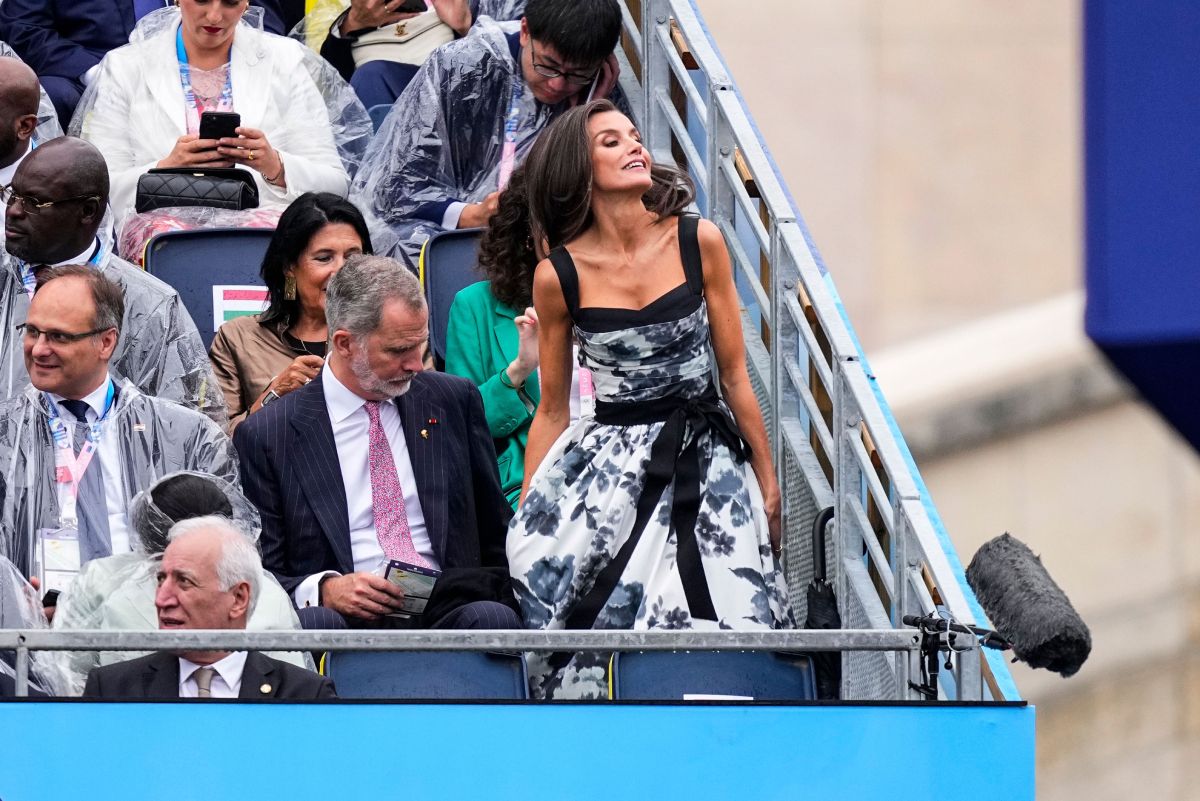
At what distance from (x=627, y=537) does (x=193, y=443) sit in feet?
2.97

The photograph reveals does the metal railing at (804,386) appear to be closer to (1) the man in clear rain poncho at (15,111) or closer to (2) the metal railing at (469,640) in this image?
(2) the metal railing at (469,640)

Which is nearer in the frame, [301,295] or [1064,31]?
[301,295]

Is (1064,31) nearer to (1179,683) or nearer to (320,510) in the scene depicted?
(1179,683)

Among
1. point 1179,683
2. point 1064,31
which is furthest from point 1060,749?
point 1064,31

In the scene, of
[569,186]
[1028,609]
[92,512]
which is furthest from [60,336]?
[1028,609]

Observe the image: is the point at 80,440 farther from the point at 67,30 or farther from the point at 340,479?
the point at 67,30

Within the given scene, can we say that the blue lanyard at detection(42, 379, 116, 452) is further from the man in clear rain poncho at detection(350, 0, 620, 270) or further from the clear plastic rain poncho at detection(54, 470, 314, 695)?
the man in clear rain poncho at detection(350, 0, 620, 270)

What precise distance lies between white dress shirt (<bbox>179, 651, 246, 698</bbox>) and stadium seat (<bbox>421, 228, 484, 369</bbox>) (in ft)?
5.67

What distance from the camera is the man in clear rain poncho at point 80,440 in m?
3.91

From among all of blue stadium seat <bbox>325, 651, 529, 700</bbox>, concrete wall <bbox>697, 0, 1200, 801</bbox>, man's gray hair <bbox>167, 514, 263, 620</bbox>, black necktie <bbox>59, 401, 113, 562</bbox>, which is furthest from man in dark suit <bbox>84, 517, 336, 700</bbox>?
concrete wall <bbox>697, 0, 1200, 801</bbox>

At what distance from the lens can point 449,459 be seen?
4.17 meters

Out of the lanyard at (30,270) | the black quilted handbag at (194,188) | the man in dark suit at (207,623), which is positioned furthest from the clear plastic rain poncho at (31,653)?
the black quilted handbag at (194,188)

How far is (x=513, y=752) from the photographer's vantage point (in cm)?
300

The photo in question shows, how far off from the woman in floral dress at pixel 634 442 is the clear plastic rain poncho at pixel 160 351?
817mm
